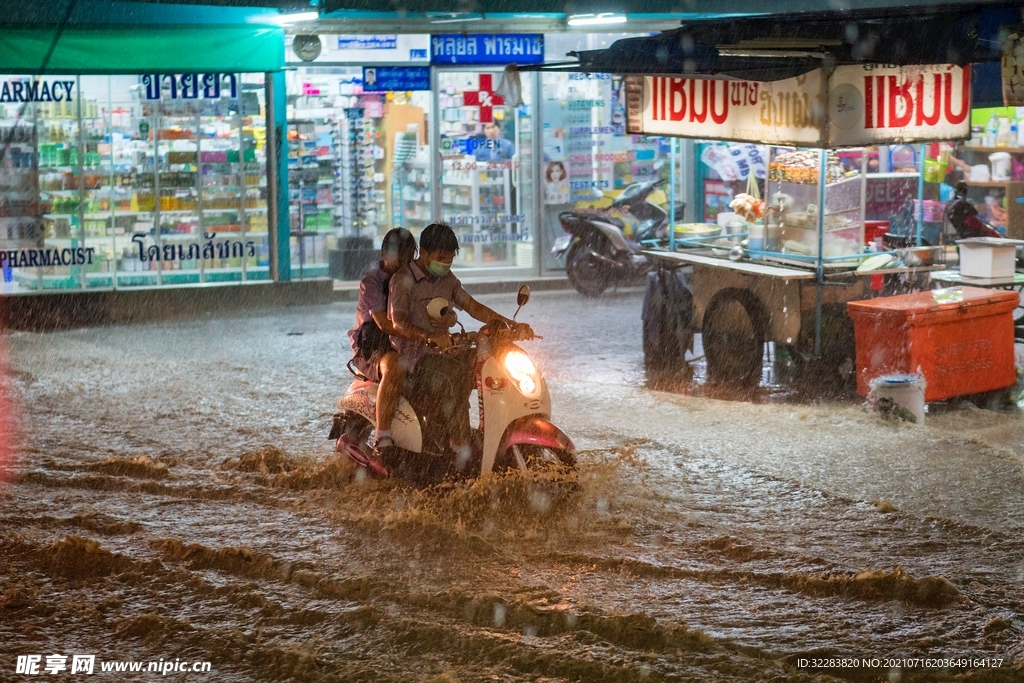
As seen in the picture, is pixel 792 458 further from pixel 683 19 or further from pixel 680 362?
pixel 683 19

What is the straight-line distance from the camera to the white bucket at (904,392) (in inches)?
354

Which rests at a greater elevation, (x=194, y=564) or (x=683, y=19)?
(x=683, y=19)

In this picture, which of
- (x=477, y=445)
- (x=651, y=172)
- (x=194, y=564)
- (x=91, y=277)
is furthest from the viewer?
(x=651, y=172)

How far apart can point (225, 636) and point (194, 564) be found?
997 mm

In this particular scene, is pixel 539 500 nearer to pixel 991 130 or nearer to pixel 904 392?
pixel 904 392

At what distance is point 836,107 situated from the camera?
360 inches

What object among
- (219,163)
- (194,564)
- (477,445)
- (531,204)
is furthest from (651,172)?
(194,564)

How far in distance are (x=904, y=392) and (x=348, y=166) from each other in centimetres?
877

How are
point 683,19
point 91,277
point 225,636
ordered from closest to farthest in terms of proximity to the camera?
1. point 225,636
2. point 91,277
3. point 683,19

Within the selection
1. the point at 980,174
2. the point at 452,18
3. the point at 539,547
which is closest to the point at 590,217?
the point at 452,18

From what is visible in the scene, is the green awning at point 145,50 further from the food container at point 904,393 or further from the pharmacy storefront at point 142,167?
the food container at point 904,393

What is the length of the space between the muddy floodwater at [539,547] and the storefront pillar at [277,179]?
5394mm

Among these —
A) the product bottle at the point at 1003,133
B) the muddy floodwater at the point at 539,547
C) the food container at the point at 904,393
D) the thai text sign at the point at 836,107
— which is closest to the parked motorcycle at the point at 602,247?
the thai text sign at the point at 836,107

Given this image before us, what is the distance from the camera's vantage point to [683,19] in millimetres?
15742
